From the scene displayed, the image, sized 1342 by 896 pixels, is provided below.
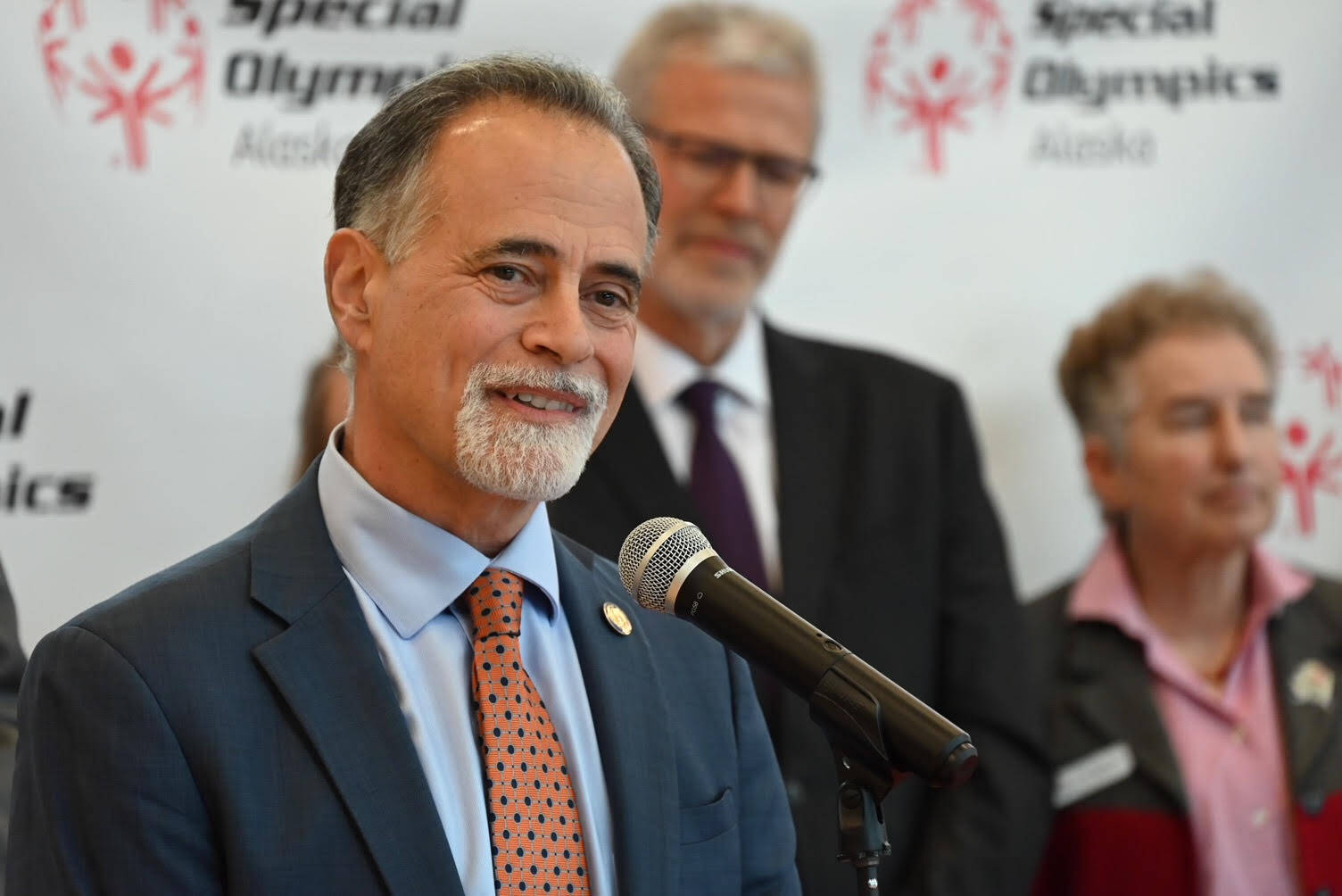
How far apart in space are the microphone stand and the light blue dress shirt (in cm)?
37

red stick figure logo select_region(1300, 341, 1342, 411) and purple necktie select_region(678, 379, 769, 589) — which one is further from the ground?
red stick figure logo select_region(1300, 341, 1342, 411)

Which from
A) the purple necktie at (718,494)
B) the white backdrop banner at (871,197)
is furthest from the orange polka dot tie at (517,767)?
the white backdrop banner at (871,197)

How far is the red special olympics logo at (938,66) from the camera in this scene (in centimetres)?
366

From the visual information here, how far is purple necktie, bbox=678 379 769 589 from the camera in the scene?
2.99m

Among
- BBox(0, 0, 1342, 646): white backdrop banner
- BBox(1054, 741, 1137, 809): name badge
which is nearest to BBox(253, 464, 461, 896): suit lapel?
BBox(0, 0, 1342, 646): white backdrop banner

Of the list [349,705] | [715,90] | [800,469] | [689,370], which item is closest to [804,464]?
[800,469]

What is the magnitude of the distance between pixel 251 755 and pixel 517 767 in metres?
0.28

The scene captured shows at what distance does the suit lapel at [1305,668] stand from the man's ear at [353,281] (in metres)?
2.23

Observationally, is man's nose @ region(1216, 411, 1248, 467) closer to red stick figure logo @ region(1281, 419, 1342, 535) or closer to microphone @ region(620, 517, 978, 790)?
red stick figure logo @ region(1281, 419, 1342, 535)

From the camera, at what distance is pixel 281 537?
1.78 meters

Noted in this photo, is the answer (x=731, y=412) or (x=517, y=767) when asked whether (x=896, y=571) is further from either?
(x=517, y=767)

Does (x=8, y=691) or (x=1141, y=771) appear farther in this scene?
(x=1141, y=771)

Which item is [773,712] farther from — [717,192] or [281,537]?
[281,537]

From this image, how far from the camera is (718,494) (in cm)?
304
